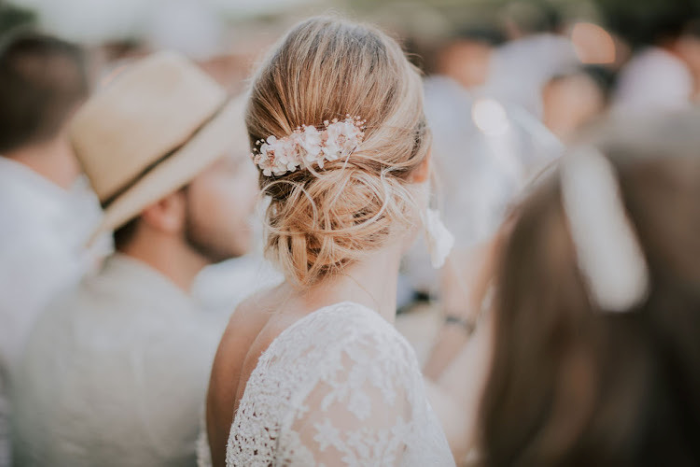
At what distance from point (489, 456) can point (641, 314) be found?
0.31 meters

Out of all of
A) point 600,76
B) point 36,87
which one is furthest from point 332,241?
point 600,76

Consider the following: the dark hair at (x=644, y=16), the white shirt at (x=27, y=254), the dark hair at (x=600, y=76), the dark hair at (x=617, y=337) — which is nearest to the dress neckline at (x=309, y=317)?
the dark hair at (x=617, y=337)

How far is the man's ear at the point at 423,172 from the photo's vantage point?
59.5 inches

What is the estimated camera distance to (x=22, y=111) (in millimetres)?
3049

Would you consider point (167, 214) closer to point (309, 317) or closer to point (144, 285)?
point (144, 285)

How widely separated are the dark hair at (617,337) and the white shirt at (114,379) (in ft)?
4.21

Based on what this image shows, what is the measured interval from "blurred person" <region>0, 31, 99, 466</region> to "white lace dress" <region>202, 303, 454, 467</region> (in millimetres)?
1680

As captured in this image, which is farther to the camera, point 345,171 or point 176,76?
point 176,76

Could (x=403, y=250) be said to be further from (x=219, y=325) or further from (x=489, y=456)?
(x=219, y=325)

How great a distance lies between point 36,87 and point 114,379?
6.16 feet

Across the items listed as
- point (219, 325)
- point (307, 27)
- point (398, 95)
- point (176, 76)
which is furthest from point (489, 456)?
point (176, 76)

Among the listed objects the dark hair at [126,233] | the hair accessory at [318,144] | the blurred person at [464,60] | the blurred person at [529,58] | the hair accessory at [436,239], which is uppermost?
the hair accessory at [318,144]

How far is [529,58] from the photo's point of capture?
6719mm

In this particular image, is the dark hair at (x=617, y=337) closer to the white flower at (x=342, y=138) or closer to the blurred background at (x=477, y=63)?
the blurred background at (x=477, y=63)
